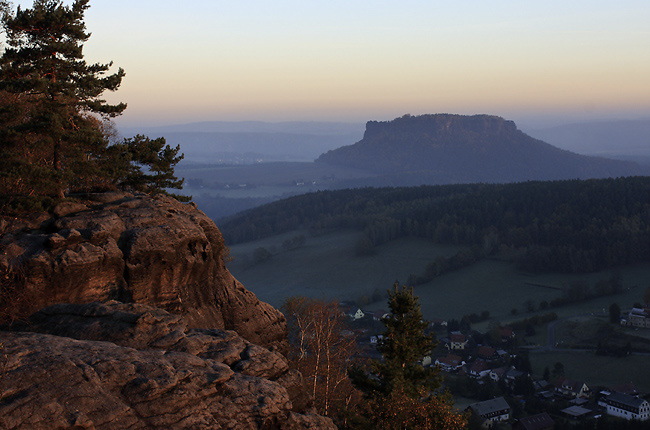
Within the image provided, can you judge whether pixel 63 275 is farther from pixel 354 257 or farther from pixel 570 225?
pixel 570 225

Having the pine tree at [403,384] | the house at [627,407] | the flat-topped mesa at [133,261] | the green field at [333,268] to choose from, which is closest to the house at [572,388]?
the house at [627,407]

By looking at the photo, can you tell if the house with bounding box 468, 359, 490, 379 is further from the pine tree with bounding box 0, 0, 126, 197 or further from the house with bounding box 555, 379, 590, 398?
the pine tree with bounding box 0, 0, 126, 197

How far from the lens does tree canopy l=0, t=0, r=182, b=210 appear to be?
24.7 meters

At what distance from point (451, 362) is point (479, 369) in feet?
12.7

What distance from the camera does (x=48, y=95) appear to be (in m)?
26.3

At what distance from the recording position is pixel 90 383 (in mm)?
14320

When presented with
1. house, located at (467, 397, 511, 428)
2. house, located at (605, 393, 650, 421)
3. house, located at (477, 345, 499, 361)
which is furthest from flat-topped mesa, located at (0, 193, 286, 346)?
house, located at (477, 345, 499, 361)

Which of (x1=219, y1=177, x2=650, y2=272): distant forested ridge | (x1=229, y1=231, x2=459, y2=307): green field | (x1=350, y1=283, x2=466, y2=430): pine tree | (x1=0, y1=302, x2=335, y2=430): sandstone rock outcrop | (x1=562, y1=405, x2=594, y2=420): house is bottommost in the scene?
(x1=229, y1=231, x2=459, y2=307): green field

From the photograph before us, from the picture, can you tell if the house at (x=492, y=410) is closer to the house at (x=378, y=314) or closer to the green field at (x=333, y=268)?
the house at (x=378, y=314)

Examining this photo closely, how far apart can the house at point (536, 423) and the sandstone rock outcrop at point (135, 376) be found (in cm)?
4491

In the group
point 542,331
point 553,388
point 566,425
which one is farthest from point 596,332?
point 566,425

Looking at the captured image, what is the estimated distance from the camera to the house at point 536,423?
56344 millimetres

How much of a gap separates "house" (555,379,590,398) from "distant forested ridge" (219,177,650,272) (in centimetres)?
6986

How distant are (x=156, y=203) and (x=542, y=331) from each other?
274 feet
